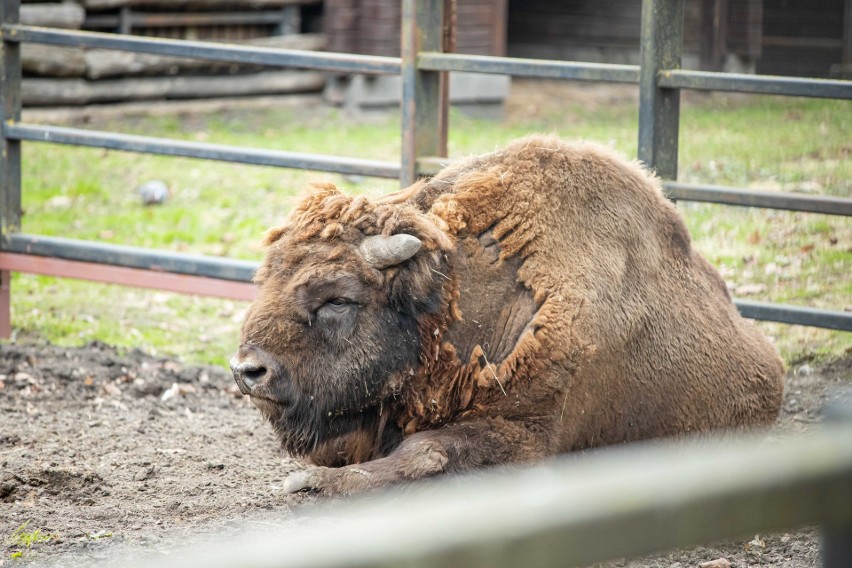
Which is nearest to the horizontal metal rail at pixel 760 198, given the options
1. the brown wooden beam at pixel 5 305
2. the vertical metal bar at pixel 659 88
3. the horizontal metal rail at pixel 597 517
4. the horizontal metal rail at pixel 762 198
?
the horizontal metal rail at pixel 762 198

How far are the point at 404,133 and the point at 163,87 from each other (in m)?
8.87

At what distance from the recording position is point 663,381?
4.41 metres

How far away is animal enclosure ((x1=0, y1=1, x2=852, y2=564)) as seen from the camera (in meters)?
5.41

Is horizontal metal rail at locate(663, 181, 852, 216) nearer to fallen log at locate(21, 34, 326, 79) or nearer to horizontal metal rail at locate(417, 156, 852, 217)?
horizontal metal rail at locate(417, 156, 852, 217)

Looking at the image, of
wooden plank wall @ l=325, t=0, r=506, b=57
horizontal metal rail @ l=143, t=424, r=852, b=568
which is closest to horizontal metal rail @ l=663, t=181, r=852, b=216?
horizontal metal rail @ l=143, t=424, r=852, b=568

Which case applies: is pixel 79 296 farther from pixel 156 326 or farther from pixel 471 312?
pixel 471 312

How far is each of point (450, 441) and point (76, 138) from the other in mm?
4046

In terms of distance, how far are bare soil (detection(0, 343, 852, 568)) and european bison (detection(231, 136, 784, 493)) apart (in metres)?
0.50

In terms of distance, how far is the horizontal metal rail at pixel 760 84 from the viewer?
201 inches

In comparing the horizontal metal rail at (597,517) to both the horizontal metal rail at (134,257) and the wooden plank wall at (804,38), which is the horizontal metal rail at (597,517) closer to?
the horizontal metal rail at (134,257)

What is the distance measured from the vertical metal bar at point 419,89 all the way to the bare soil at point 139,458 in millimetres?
1685

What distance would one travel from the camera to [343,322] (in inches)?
165

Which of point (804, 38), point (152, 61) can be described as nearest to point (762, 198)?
point (804, 38)

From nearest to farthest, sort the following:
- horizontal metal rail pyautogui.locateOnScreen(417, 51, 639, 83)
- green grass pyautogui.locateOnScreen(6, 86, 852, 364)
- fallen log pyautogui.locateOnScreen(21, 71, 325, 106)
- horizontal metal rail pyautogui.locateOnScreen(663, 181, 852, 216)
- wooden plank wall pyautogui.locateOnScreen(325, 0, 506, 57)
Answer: horizontal metal rail pyautogui.locateOnScreen(663, 181, 852, 216), horizontal metal rail pyautogui.locateOnScreen(417, 51, 639, 83), green grass pyautogui.locateOnScreen(6, 86, 852, 364), fallen log pyautogui.locateOnScreen(21, 71, 325, 106), wooden plank wall pyautogui.locateOnScreen(325, 0, 506, 57)
